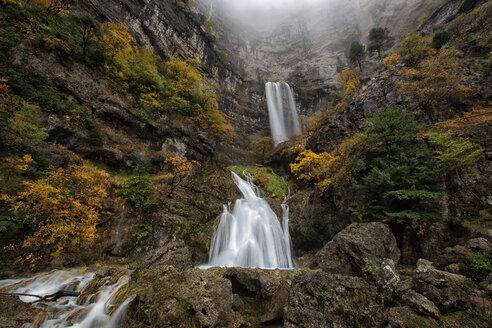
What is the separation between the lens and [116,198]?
8.22 metres

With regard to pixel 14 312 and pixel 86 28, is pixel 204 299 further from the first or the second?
pixel 86 28

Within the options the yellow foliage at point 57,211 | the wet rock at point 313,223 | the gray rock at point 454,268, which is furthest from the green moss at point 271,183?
the yellow foliage at point 57,211

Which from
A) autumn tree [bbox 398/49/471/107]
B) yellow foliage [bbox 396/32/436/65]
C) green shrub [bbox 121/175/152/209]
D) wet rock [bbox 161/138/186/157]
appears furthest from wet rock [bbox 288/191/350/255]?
yellow foliage [bbox 396/32/436/65]

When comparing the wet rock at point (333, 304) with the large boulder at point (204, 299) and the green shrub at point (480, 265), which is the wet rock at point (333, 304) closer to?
the large boulder at point (204, 299)

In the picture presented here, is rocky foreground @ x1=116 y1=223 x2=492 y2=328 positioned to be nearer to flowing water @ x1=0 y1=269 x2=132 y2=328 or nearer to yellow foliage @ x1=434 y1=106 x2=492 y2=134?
flowing water @ x1=0 y1=269 x2=132 y2=328

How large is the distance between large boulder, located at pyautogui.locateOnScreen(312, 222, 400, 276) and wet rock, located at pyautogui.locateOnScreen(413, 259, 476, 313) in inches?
69.6

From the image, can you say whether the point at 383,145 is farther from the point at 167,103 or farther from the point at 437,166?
the point at 167,103

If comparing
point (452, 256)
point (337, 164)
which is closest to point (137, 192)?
point (337, 164)

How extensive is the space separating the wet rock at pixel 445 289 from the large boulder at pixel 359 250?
1.77 metres

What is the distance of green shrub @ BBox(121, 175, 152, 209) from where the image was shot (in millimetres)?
8531

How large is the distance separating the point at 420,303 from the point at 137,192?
1044 centimetres

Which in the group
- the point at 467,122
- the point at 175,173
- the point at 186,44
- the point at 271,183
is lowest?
the point at 271,183

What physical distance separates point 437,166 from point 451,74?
7871 millimetres

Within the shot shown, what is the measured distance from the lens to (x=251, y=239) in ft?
35.2
